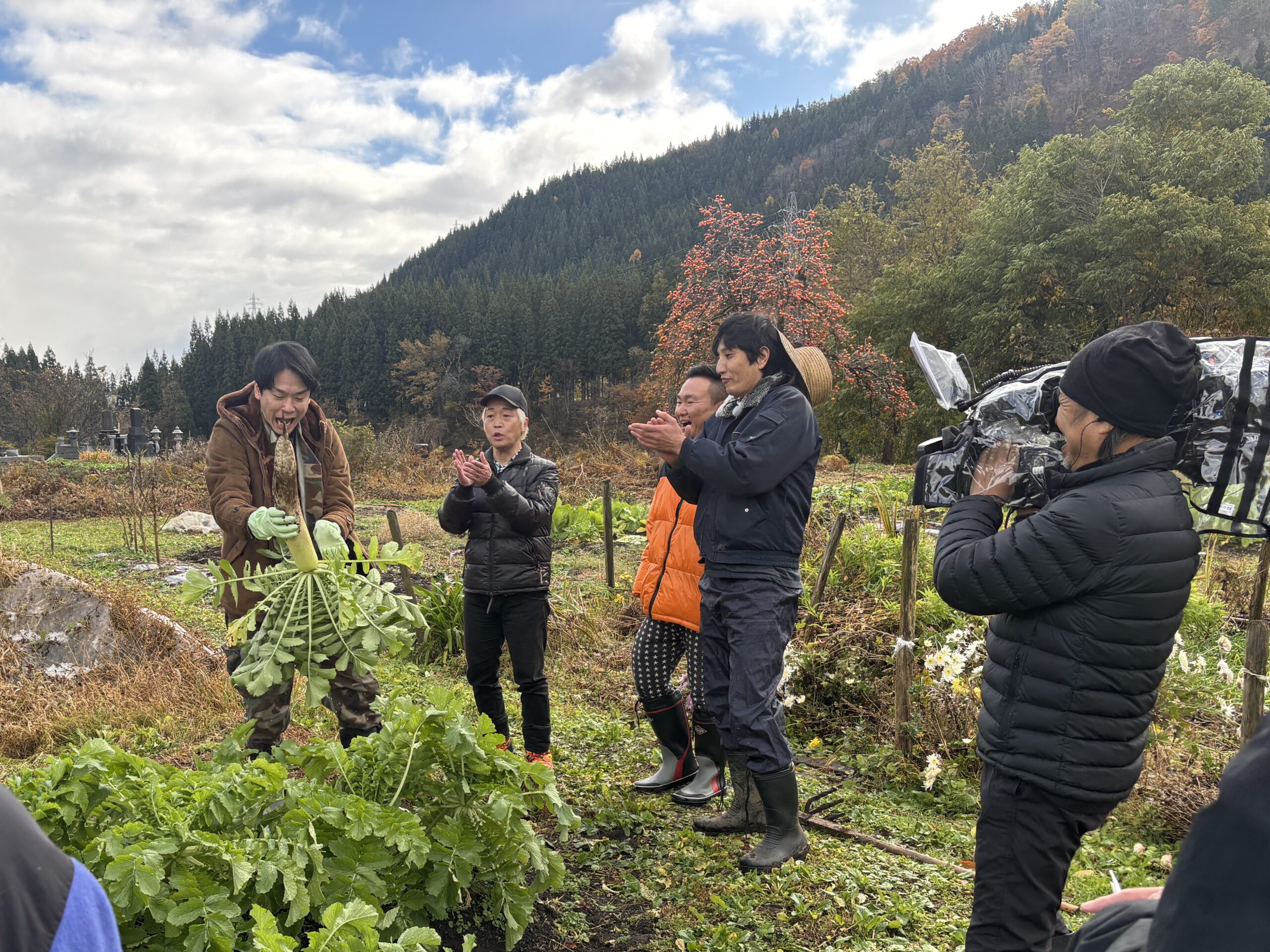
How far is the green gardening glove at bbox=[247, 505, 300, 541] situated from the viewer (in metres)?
2.59

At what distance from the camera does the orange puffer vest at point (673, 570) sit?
12.9ft

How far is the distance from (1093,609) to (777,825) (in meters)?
1.78

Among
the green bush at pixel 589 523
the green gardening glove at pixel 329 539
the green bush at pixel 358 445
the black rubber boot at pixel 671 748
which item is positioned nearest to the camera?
the green gardening glove at pixel 329 539

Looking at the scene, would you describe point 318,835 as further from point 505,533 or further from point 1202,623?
point 1202,623

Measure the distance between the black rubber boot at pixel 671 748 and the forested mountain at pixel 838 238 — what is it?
23.6 m

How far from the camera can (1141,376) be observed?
6.51 feet

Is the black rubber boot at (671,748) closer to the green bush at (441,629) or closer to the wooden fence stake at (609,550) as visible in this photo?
the green bush at (441,629)

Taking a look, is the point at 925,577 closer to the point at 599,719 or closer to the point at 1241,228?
the point at 599,719

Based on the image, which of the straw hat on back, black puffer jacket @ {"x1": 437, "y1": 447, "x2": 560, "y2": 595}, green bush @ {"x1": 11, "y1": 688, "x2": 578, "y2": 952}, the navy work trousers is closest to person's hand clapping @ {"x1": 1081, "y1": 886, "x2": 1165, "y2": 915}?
green bush @ {"x1": 11, "y1": 688, "x2": 578, "y2": 952}

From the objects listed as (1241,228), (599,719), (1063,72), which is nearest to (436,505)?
(599,719)

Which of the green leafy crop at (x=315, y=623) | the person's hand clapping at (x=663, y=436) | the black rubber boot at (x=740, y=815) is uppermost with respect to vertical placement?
the person's hand clapping at (x=663, y=436)

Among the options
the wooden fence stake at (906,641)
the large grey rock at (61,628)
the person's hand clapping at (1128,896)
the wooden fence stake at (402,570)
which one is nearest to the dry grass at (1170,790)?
the wooden fence stake at (906,641)

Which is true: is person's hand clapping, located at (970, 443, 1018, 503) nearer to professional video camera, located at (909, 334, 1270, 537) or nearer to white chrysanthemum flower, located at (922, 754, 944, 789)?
professional video camera, located at (909, 334, 1270, 537)

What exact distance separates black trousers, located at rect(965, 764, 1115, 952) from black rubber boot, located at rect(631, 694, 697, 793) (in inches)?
81.6
